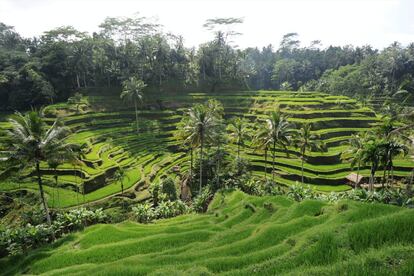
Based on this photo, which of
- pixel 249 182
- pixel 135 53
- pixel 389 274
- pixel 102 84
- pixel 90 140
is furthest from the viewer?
pixel 135 53

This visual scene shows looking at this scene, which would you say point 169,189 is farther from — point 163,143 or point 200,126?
point 163,143

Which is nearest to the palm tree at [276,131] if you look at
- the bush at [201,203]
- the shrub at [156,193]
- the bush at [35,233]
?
the bush at [201,203]

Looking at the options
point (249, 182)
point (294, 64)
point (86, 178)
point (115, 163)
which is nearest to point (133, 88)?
point (115, 163)

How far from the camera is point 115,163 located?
124 feet

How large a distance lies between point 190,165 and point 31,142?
2180 centimetres

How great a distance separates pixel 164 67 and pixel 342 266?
68.0 metres

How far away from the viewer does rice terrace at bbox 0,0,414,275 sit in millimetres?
10469

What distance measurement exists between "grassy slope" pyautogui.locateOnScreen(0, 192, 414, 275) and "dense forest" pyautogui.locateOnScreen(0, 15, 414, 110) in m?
47.9

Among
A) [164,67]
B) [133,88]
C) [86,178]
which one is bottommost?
[86,178]

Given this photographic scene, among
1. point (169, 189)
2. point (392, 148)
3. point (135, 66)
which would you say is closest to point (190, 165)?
point (169, 189)

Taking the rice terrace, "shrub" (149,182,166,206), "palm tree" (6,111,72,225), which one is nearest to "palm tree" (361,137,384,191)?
the rice terrace

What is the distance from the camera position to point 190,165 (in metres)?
37.2

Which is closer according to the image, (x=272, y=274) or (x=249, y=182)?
(x=272, y=274)

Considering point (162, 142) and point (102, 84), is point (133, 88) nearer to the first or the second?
point (162, 142)
